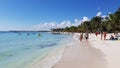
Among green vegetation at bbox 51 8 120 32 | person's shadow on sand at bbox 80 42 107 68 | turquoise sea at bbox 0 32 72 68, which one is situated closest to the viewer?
person's shadow on sand at bbox 80 42 107 68

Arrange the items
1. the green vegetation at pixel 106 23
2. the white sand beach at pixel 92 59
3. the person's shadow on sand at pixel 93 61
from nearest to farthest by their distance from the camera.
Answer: the person's shadow on sand at pixel 93 61, the white sand beach at pixel 92 59, the green vegetation at pixel 106 23

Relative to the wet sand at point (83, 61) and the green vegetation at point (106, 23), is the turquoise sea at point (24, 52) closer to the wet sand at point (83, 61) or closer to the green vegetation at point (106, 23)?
the wet sand at point (83, 61)

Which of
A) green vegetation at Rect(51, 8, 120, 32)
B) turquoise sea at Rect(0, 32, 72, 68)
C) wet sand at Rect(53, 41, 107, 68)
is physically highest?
Answer: green vegetation at Rect(51, 8, 120, 32)

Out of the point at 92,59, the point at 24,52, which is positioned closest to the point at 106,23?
the point at 24,52

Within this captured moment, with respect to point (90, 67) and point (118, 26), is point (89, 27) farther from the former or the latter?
point (90, 67)

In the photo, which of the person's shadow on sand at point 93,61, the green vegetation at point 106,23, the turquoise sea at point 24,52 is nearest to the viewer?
the person's shadow on sand at point 93,61

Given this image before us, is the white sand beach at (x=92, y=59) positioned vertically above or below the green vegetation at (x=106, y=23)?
below

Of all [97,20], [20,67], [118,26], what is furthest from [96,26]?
[20,67]

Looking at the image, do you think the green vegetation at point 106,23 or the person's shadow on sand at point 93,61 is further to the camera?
the green vegetation at point 106,23

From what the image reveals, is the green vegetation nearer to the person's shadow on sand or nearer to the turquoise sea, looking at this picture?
the turquoise sea

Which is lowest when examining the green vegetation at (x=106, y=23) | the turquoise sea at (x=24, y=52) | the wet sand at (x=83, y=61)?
the turquoise sea at (x=24, y=52)

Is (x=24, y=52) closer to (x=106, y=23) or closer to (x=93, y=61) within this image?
(x=93, y=61)

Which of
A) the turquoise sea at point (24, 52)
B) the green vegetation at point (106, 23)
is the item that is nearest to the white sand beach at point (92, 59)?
the turquoise sea at point (24, 52)

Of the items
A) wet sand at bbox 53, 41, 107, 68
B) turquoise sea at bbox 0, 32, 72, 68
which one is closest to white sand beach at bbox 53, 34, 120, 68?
Result: wet sand at bbox 53, 41, 107, 68
